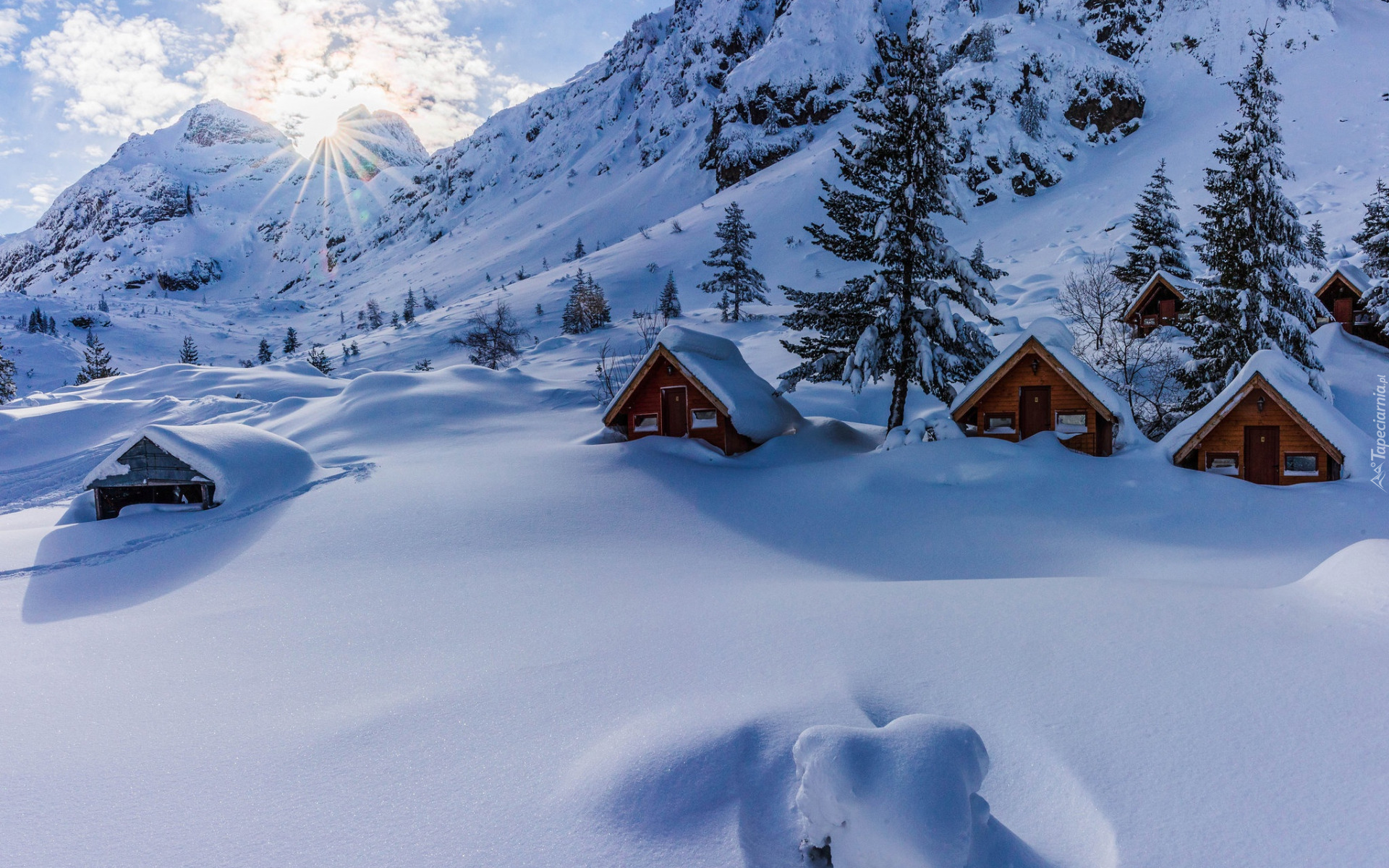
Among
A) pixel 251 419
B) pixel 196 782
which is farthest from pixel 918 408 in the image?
pixel 251 419

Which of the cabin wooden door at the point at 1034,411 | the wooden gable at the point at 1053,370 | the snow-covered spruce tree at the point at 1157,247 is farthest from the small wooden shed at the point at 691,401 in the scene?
the snow-covered spruce tree at the point at 1157,247

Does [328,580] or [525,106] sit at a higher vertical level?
[525,106]

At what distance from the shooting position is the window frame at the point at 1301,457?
47.8 ft

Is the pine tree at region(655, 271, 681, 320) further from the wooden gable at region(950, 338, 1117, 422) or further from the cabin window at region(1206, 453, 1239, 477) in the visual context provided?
the cabin window at region(1206, 453, 1239, 477)

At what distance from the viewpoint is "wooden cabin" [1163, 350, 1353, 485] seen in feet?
45.8

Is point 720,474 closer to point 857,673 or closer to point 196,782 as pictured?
point 857,673

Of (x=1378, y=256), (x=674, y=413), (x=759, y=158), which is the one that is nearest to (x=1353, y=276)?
(x=1378, y=256)

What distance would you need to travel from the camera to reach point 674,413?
20.0 meters

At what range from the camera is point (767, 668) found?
239 inches

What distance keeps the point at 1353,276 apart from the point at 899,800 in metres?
38.2

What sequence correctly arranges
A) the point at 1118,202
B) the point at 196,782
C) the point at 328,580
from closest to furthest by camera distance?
the point at 196,782
the point at 328,580
the point at 1118,202

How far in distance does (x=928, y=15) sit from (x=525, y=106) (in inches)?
4278

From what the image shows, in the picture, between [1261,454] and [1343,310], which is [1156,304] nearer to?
[1343,310]

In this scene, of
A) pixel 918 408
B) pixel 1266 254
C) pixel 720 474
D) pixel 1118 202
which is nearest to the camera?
pixel 720 474
